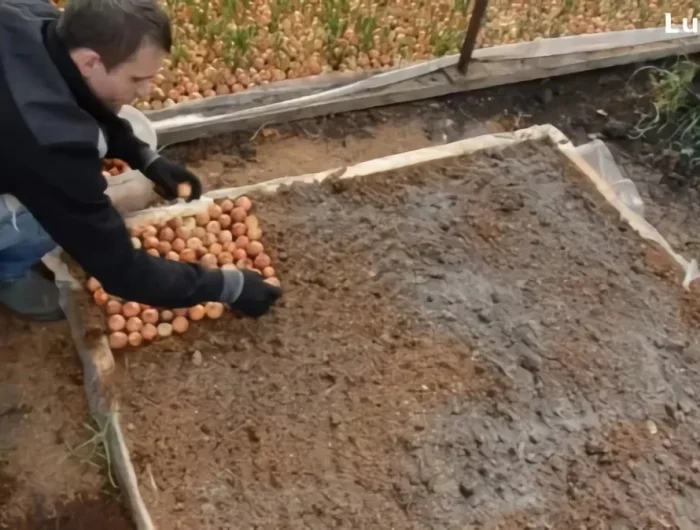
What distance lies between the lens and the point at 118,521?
59.5 inches

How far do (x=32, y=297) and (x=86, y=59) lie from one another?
71cm

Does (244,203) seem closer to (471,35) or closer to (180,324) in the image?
(180,324)

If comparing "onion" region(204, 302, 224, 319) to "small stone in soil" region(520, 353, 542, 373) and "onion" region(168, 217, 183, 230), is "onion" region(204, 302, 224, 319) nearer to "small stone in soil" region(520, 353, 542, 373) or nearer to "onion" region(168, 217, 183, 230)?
"onion" region(168, 217, 183, 230)

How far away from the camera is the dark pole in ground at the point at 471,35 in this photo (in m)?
2.18

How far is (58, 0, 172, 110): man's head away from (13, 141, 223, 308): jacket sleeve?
129mm

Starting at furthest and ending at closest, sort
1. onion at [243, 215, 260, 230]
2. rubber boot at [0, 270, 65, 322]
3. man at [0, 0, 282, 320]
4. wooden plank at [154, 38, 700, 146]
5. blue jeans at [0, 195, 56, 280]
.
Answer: wooden plank at [154, 38, 700, 146] < onion at [243, 215, 260, 230] < rubber boot at [0, 270, 65, 322] < blue jeans at [0, 195, 56, 280] < man at [0, 0, 282, 320]

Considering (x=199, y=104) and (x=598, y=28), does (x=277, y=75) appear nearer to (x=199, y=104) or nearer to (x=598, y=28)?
(x=199, y=104)

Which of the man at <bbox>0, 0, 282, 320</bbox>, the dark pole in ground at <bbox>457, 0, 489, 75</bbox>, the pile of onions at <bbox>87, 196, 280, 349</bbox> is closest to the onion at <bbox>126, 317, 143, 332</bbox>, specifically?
the pile of onions at <bbox>87, 196, 280, 349</bbox>

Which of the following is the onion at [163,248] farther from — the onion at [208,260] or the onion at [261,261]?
the onion at [261,261]

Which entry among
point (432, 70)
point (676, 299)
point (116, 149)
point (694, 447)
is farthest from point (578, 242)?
point (116, 149)

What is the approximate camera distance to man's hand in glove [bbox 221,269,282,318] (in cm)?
156

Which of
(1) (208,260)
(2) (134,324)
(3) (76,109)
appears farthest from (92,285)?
(3) (76,109)

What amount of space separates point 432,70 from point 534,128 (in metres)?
0.40

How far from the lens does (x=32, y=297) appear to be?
1742 mm
